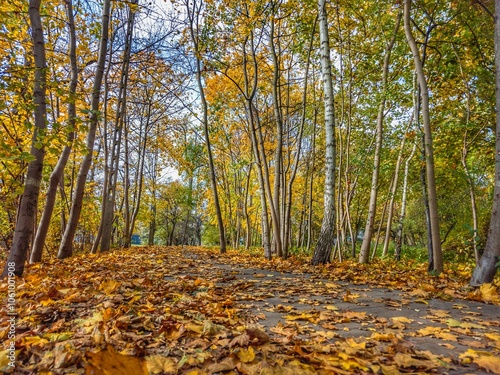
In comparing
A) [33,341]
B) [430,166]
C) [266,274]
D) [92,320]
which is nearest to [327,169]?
[430,166]

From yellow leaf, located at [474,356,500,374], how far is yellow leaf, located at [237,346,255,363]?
1.32m

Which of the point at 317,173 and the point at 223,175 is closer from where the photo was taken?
the point at 317,173

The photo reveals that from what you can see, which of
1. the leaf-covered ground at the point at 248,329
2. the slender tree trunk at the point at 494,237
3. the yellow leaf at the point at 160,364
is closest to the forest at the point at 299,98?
the slender tree trunk at the point at 494,237

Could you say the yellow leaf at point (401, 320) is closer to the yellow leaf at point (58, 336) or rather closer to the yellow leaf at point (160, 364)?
the yellow leaf at point (160, 364)

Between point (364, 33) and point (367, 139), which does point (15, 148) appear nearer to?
point (364, 33)

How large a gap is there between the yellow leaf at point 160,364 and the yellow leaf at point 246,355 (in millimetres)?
381

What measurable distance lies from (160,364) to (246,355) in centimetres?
50

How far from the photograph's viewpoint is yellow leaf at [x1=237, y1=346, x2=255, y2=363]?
163cm

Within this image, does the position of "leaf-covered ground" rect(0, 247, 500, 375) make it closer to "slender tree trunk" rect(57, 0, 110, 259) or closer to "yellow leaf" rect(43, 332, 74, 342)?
"yellow leaf" rect(43, 332, 74, 342)

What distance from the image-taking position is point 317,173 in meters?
17.4

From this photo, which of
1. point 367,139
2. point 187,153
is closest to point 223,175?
point 187,153

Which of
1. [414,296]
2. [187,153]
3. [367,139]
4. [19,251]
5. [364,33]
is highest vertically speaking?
[364,33]

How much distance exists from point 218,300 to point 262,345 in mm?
1258

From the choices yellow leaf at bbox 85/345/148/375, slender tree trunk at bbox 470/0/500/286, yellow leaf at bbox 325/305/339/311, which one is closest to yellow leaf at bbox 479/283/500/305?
slender tree trunk at bbox 470/0/500/286
